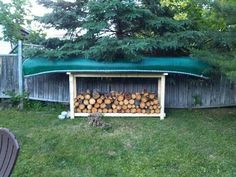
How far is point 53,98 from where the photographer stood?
27.6ft

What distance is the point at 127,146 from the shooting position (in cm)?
543

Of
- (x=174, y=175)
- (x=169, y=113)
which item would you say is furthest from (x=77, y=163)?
(x=169, y=113)

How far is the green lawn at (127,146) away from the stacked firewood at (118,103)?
322 mm

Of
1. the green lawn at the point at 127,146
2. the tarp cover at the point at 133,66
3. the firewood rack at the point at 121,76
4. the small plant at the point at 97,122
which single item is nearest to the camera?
the green lawn at the point at 127,146

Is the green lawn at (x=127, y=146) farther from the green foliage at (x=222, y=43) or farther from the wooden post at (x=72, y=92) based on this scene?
the green foliage at (x=222, y=43)

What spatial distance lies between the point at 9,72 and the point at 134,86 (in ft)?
11.4

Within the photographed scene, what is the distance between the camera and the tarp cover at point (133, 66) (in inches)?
273

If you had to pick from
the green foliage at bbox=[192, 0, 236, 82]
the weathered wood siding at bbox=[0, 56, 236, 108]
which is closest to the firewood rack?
the weathered wood siding at bbox=[0, 56, 236, 108]

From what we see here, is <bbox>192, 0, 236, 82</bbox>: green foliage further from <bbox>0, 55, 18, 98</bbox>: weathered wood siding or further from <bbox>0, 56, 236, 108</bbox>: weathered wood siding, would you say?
<bbox>0, 55, 18, 98</bbox>: weathered wood siding

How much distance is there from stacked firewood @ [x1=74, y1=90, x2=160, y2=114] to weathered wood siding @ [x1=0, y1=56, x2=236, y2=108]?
793mm

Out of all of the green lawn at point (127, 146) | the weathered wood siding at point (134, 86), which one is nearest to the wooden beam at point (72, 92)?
the green lawn at point (127, 146)

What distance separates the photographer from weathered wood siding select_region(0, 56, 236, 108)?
8.14 meters

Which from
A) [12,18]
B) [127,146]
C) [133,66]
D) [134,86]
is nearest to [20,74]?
[134,86]

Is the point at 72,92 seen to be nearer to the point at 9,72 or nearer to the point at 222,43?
the point at 9,72
